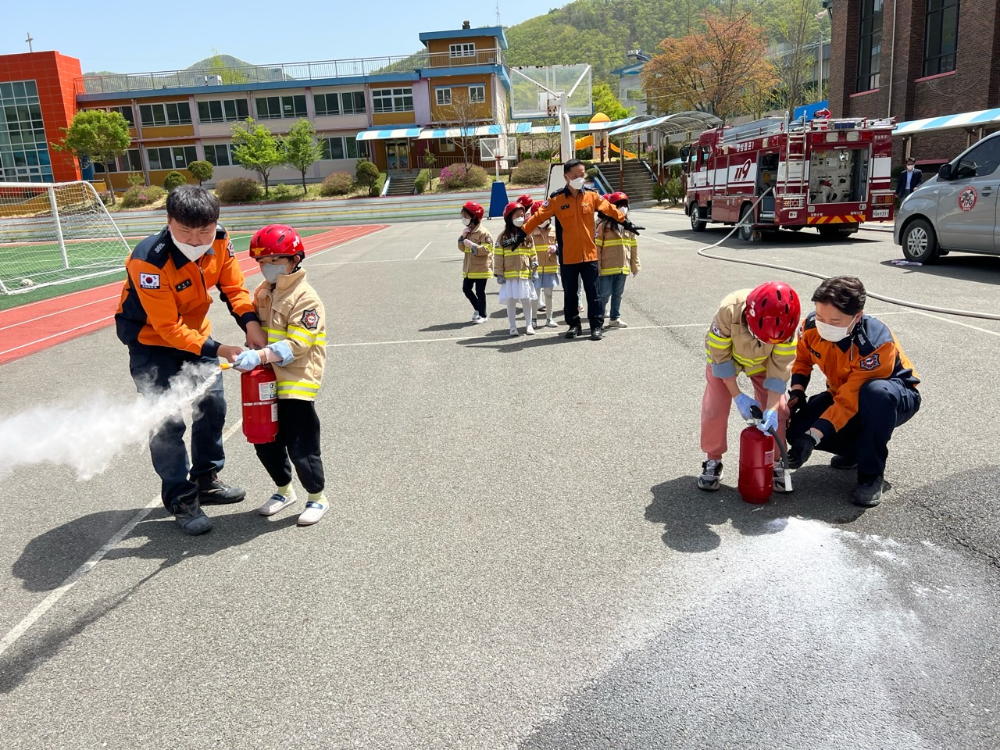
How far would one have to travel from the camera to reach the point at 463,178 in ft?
171

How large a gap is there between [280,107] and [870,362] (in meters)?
64.1

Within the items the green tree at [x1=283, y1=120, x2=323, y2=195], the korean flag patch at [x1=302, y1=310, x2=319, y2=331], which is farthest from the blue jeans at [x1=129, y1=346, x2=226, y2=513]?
the green tree at [x1=283, y1=120, x2=323, y2=195]

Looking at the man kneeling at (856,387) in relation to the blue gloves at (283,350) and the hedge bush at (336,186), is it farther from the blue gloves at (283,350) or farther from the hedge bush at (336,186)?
the hedge bush at (336,186)

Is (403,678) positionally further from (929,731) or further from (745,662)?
(929,731)

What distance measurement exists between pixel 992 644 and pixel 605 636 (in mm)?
1546

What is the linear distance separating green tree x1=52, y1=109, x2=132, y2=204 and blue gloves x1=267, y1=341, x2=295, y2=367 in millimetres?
60243

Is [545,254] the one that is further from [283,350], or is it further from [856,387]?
[283,350]

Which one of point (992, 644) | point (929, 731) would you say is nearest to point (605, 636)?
point (929, 731)

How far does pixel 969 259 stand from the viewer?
574 inches

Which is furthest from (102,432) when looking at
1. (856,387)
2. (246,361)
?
(856,387)

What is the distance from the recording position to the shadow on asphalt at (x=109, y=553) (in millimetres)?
3627

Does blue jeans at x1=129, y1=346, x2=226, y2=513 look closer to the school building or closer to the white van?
the white van

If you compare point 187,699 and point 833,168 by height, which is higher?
point 833,168

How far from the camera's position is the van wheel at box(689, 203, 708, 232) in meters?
25.0
